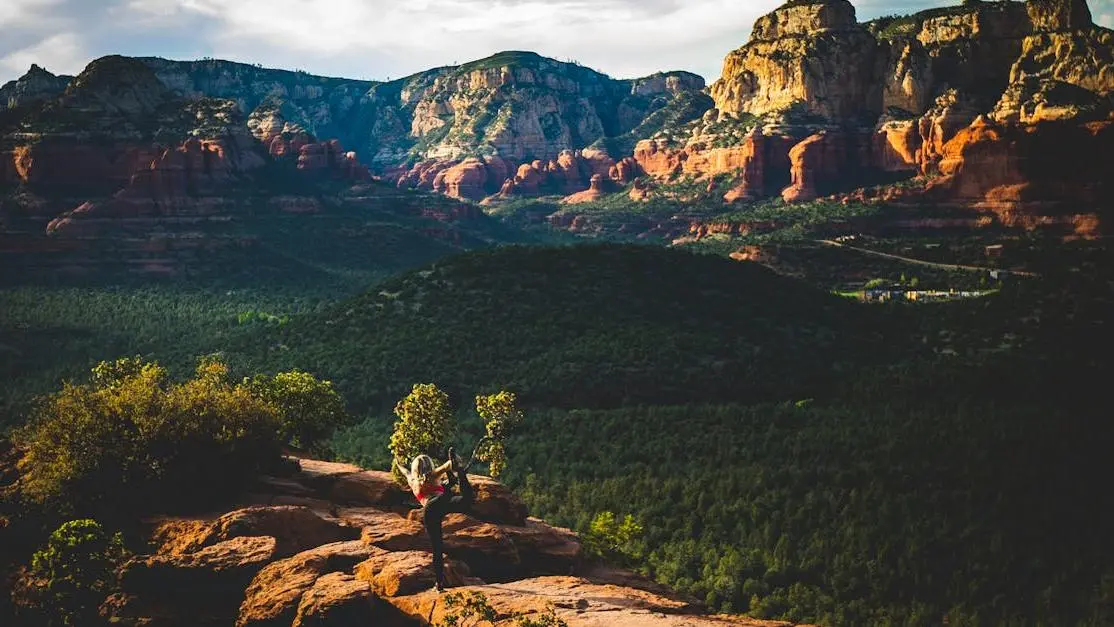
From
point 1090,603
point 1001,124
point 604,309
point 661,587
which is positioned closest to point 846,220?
point 1001,124

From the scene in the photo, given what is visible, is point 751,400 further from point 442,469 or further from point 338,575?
point 338,575

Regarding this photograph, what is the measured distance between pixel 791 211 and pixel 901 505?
149315 millimetres

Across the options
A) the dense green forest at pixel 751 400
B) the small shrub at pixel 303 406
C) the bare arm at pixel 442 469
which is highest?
the bare arm at pixel 442 469

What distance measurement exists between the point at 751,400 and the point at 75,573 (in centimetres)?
6387

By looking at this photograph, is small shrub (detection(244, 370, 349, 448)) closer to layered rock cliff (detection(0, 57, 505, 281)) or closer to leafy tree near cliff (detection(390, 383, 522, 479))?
leafy tree near cliff (detection(390, 383, 522, 479))

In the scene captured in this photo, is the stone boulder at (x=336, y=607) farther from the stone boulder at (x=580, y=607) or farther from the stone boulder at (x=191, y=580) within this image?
the stone boulder at (x=191, y=580)

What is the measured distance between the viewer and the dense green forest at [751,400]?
44.9 m

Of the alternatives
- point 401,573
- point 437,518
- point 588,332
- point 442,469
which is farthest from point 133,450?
point 588,332

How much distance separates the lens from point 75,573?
79.2 feet

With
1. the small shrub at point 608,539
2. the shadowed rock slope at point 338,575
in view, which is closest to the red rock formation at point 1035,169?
the small shrub at point 608,539

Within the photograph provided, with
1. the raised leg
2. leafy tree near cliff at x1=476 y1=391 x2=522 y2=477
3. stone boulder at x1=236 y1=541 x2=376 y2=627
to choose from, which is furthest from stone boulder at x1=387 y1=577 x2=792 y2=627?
leafy tree near cliff at x1=476 y1=391 x2=522 y2=477

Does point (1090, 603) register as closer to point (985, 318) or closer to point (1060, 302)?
point (985, 318)

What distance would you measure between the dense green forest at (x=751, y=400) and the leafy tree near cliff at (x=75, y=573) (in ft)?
79.7

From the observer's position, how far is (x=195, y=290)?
475 ft
